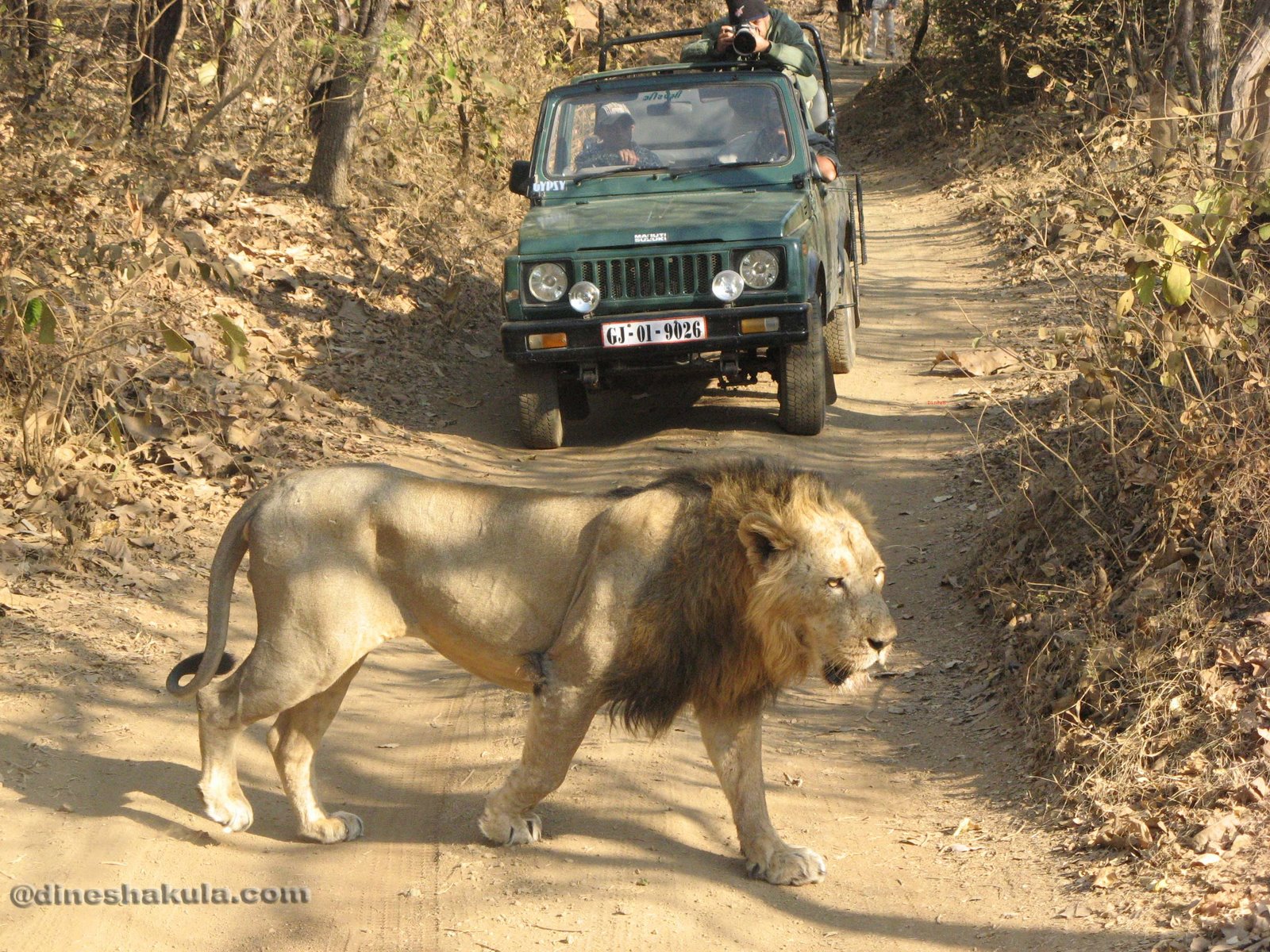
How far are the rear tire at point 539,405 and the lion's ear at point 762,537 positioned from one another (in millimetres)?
4622

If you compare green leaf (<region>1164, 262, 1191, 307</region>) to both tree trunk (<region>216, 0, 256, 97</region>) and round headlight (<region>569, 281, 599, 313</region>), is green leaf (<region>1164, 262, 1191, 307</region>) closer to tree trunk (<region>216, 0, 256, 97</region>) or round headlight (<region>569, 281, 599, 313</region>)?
round headlight (<region>569, 281, 599, 313</region>)

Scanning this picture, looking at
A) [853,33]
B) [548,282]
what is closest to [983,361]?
[548,282]

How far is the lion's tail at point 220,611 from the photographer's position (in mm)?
4160

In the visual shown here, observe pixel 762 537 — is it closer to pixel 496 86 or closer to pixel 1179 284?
pixel 1179 284

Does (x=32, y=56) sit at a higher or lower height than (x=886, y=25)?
higher

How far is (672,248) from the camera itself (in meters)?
7.64

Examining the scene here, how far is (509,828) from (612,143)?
5.72 m

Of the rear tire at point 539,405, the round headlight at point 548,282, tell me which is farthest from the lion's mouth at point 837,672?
the rear tire at point 539,405

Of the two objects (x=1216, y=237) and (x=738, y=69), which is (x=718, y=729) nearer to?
(x=1216, y=237)

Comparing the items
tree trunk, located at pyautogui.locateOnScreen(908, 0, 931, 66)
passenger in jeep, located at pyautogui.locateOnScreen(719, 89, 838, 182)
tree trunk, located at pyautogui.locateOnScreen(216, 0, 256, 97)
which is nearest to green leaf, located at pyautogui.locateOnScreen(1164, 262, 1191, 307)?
passenger in jeep, located at pyautogui.locateOnScreen(719, 89, 838, 182)

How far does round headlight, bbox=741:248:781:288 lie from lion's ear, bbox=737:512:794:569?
4201 mm

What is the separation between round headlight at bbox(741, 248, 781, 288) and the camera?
7.64m

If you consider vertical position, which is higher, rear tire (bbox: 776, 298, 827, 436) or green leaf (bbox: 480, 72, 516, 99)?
green leaf (bbox: 480, 72, 516, 99)

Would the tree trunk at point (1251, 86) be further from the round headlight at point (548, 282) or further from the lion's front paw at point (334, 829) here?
the lion's front paw at point (334, 829)
